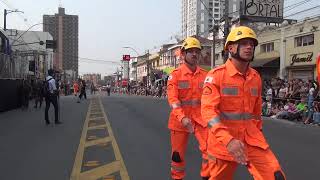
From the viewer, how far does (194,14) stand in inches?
2574

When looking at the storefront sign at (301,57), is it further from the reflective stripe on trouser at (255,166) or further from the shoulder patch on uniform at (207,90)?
the reflective stripe on trouser at (255,166)

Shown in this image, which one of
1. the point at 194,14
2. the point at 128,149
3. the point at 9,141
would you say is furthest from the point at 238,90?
the point at 194,14

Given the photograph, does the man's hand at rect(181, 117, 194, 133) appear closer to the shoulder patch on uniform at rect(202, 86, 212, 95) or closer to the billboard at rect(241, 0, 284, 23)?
the shoulder patch on uniform at rect(202, 86, 212, 95)

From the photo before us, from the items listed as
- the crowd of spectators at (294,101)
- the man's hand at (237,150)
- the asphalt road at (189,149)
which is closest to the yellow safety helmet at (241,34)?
the man's hand at (237,150)

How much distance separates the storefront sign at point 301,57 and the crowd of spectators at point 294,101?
28.1ft

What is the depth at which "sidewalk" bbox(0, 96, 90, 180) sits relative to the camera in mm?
9227

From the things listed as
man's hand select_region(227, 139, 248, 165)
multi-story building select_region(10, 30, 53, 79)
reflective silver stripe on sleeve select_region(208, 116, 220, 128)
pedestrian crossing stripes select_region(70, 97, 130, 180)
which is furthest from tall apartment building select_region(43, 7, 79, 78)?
man's hand select_region(227, 139, 248, 165)

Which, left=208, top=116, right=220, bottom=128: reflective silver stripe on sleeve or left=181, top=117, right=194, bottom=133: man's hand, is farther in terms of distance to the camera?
left=181, top=117, right=194, bottom=133: man's hand

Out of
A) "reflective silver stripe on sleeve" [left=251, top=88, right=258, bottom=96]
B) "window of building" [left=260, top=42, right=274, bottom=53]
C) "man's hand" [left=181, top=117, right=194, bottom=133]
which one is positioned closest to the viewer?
"reflective silver stripe on sleeve" [left=251, top=88, right=258, bottom=96]

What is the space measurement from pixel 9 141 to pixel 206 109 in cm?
973

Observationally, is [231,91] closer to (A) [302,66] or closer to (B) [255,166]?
(B) [255,166]

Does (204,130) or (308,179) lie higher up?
(204,130)

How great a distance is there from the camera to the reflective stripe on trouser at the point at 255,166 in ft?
15.2

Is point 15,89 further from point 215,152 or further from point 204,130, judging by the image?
point 215,152
